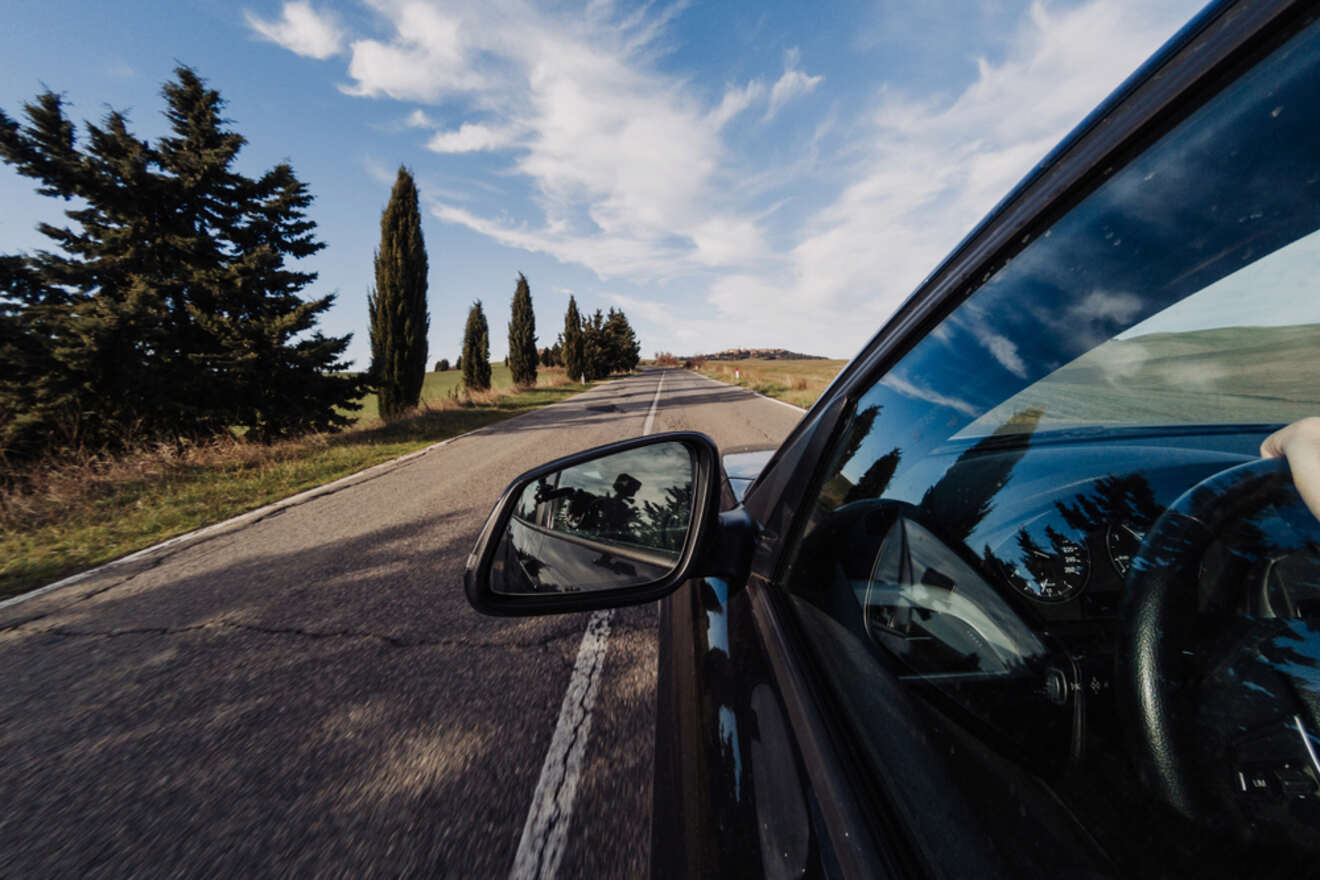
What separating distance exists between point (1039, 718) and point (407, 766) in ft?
7.26

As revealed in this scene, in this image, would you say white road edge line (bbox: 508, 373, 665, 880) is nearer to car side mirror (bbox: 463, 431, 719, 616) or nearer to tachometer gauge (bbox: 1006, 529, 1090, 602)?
car side mirror (bbox: 463, 431, 719, 616)

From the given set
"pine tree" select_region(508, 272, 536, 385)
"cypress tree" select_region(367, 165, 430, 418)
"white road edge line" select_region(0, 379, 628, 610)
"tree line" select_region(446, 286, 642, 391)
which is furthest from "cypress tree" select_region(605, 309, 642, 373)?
"white road edge line" select_region(0, 379, 628, 610)

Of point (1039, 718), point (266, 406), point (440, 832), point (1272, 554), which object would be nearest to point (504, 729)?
point (440, 832)

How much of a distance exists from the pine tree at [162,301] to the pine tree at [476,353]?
15.9 meters

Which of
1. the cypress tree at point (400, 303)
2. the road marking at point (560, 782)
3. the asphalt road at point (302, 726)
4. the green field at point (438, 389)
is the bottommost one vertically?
the asphalt road at point (302, 726)

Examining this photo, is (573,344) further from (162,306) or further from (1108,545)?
(1108,545)

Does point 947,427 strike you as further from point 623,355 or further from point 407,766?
point 623,355

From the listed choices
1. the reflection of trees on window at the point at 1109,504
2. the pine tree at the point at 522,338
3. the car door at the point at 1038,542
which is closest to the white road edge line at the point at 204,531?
the car door at the point at 1038,542

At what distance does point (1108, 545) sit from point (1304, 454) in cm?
29

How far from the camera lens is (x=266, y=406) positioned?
1101cm

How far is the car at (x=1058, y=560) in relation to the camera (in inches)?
20.9

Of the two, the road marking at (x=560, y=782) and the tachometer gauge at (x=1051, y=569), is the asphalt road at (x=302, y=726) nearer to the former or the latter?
the road marking at (x=560, y=782)

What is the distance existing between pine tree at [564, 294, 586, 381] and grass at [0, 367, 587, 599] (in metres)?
35.6

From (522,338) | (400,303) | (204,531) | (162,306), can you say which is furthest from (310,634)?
(522,338)
